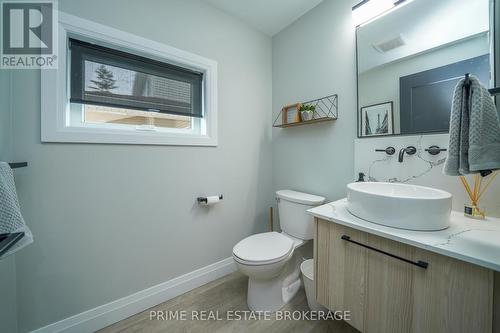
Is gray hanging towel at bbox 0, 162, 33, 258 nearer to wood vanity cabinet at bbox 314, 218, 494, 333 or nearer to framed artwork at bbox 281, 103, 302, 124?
wood vanity cabinet at bbox 314, 218, 494, 333

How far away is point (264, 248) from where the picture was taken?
1.41m

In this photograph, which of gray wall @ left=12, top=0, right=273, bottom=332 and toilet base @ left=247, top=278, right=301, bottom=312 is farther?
toilet base @ left=247, top=278, right=301, bottom=312

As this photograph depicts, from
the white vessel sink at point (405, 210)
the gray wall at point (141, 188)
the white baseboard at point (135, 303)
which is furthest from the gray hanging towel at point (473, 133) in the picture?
the white baseboard at point (135, 303)

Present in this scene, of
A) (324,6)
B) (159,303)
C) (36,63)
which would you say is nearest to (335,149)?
(324,6)

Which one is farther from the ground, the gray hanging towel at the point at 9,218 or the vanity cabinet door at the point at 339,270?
the gray hanging towel at the point at 9,218

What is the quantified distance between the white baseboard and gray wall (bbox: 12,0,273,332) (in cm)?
4

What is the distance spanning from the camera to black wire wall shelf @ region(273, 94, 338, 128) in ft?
5.26

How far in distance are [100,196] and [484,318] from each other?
1.91 metres

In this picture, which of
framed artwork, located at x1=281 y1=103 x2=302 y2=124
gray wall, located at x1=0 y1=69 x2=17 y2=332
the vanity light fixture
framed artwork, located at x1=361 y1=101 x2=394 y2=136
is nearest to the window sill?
gray wall, located at x1=0 y1=69 x2=17 y2=332

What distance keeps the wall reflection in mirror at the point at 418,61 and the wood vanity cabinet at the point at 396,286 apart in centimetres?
78

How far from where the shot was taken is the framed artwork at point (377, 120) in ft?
4.27

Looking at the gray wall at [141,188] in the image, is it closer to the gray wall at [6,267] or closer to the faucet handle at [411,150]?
the gray wall at [6,267]

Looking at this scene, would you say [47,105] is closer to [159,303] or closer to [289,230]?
[159,303]

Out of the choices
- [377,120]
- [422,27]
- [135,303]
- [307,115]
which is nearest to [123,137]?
[135,303]
